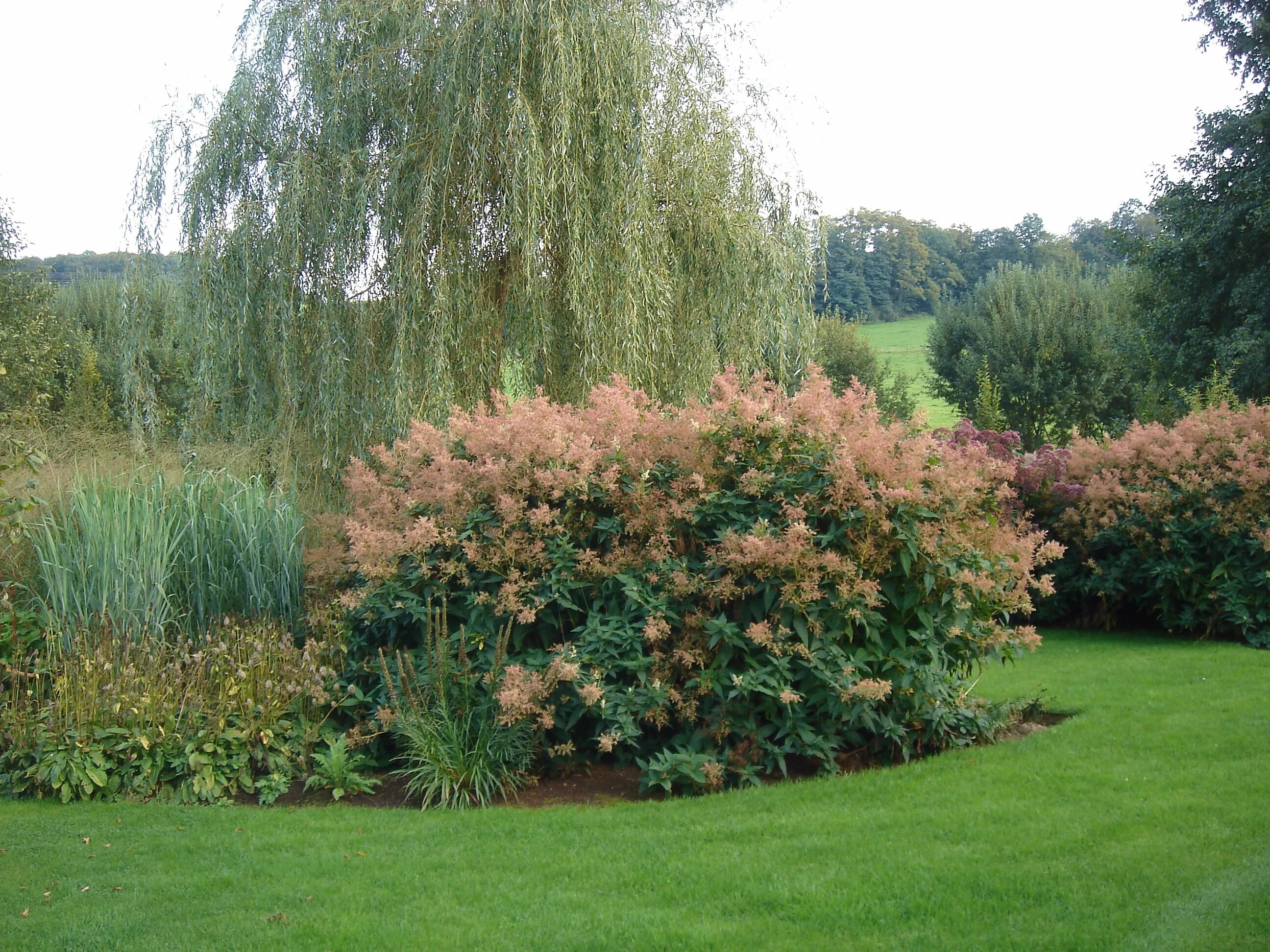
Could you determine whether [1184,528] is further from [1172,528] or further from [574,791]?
[574,791]

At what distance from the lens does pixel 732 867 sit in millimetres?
3918

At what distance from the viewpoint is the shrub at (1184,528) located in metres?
8.68

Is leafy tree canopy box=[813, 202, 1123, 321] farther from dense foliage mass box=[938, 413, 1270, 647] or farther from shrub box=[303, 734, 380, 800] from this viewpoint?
shrub box=[303, 734, 380, 800]

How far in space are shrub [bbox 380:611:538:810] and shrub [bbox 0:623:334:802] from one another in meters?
0.62

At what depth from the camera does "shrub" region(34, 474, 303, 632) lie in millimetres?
6207

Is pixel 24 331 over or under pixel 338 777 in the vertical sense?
over

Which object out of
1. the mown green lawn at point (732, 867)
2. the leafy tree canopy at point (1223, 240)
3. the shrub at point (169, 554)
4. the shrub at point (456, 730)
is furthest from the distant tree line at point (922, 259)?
the mown green lawn at point (732, 867)

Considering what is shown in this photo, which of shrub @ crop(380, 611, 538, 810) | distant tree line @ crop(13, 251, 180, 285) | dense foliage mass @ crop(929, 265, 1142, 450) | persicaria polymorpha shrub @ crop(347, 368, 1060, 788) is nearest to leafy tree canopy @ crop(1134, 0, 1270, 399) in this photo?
dense foliage mass @ crop(929, 265, 1142, 450)

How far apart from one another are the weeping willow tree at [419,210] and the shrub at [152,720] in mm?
3343

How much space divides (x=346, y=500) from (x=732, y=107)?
6.13m

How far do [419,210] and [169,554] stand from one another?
392 cm

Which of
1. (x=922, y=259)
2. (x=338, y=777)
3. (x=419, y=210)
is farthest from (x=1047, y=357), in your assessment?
(x=338, y=777)

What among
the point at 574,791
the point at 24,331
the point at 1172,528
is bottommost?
the point at 574,791

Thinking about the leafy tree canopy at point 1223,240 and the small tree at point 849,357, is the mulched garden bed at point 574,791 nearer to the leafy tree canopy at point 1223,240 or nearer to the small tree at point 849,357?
the leafy tree canopy at point 1223,240
